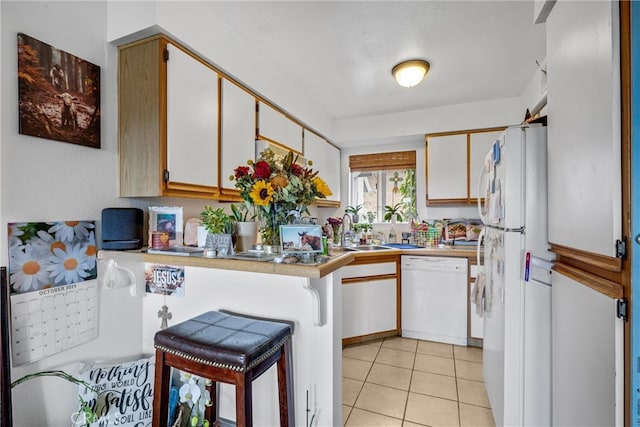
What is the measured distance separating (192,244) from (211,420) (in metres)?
0.93

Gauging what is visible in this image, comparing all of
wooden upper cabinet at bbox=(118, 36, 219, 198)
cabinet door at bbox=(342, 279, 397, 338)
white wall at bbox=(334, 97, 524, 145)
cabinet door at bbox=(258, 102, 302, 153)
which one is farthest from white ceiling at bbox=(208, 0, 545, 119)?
cabinet door at bbox=(342, 279, 397, 338)

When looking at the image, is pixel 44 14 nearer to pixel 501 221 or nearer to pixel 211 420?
pixel 211 420

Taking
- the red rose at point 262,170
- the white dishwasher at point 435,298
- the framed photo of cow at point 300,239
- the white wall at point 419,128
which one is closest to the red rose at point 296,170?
the red rose at point 262,170

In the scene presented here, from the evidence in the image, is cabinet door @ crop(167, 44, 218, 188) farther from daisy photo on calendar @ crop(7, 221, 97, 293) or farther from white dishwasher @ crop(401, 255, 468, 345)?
white dishwasher @ crop(401, 255, 468, 345)

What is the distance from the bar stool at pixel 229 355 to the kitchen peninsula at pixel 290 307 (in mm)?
103

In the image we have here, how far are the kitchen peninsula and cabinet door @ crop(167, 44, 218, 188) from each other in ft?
1.79

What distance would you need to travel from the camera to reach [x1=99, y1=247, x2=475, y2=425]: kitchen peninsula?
3.91ft

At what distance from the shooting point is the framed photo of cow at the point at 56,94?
1.16 m

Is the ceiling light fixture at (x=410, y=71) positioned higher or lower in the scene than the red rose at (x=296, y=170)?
higher

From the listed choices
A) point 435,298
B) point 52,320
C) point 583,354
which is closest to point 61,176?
point 52,320

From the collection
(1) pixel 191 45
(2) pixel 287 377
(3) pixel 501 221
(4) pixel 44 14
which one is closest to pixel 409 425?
(2) pixel 287 377

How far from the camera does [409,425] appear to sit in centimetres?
161

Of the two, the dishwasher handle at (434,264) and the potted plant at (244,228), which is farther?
the dishwasher handle at (434,264)

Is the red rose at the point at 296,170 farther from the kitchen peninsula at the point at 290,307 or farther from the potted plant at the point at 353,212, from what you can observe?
the potted plant at the point at 353,212
